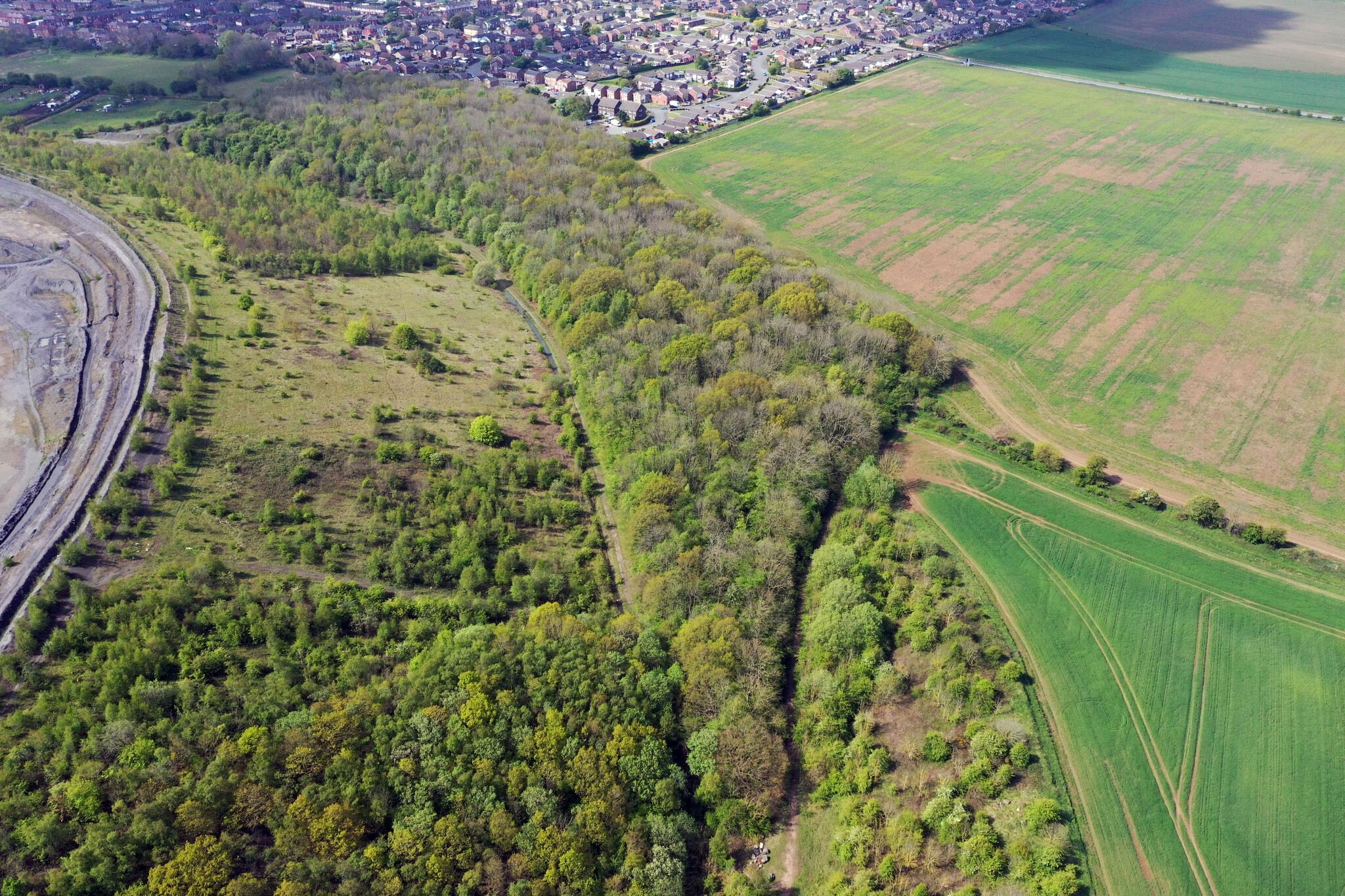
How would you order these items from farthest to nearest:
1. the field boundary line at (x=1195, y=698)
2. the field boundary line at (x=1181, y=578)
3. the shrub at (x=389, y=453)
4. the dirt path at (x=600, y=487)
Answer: the shrub at (x=389, y=453), the dirt path at (x=600, y=487), the field boundary line at (x=1181, y=578), the field boundary line at (x=1195, y=698)

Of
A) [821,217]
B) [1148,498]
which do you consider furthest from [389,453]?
[821,217]

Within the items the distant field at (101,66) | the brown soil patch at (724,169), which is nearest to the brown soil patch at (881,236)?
the brown soil patch at (724,169)

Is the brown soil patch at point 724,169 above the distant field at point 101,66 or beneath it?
beneath

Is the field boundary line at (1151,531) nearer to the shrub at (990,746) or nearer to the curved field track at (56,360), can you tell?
the shrub at (990,746)

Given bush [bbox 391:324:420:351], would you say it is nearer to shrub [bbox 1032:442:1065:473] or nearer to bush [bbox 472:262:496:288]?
bush [bbox 472:262:496:288]

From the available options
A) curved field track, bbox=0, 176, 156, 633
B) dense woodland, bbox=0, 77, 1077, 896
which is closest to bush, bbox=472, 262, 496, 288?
dense woodland, bbox=0, 77, 1077, 896

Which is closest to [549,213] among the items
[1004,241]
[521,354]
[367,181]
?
[521,354]

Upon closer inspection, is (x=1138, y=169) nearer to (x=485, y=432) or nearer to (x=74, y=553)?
(x=485, y=432)
